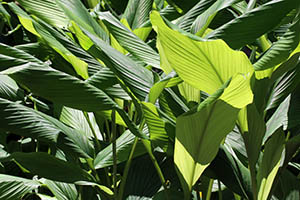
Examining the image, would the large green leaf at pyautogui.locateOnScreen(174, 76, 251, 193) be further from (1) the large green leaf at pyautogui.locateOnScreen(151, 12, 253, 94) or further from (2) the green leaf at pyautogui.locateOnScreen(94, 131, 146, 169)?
(2) the green leaf at pyautogui.locateOnScreen(94, 131, 146, 169)

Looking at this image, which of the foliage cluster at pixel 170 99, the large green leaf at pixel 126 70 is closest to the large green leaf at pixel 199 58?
the foliage cluster at pixel 170 99

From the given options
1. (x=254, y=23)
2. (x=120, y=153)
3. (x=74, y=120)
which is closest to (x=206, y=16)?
(x=254, y=23)

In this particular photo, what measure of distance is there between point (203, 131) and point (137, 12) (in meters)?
0.54

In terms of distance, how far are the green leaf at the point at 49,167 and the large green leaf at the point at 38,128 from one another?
0.03 meters

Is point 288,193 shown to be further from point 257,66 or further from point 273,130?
point 257,66

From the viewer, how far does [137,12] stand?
120 centimetres

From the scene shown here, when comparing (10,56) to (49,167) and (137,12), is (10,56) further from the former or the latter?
(137,12)

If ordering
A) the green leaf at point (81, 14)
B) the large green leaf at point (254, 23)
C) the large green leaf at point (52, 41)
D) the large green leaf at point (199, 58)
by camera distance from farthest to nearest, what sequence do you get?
1. the green leaf at point (81, 14)
2. the large green leaf at point (52, 41)
3. the large green leaf at point (254, 23)
4. the large green leaf at point (199, 58)

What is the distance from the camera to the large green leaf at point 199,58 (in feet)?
2.18

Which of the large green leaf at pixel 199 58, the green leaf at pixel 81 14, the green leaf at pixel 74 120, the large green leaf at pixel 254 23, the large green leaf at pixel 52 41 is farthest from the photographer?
the green leaf at pixel 74 120

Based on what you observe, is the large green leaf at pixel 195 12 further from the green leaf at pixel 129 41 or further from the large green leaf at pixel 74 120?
the large green leaf at pixel 74 120

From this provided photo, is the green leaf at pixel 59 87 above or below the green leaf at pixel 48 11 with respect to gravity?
below

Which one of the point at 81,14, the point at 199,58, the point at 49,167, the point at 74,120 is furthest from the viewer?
the point at 74,120

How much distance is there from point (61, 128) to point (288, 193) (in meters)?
0.48
